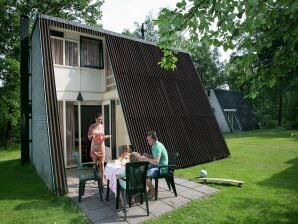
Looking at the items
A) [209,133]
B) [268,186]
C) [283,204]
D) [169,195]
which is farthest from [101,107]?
[283,204]

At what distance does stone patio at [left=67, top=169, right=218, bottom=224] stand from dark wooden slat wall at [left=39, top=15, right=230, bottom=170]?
235 cm

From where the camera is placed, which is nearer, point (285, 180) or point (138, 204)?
point (138, 204)

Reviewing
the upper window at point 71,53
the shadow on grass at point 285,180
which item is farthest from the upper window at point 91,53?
the shadow on grass at point 285,180

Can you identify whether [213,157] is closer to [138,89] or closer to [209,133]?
[209,133]

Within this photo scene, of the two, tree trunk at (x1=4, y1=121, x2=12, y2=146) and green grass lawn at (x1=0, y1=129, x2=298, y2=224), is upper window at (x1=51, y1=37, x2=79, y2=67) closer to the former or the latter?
green grass lawn at (x1=0, y1=129, x2=298, y2=224)

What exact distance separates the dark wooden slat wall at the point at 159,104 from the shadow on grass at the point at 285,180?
298 centimetres

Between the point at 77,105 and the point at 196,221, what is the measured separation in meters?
7.17

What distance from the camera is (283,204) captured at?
620 cm

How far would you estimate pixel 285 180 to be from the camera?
27.3 ft

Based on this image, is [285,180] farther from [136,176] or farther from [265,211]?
[136,176]

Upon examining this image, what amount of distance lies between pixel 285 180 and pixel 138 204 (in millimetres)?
4724

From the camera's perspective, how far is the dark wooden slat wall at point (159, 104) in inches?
401

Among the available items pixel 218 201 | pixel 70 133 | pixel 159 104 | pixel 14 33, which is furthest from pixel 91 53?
pixel 14 33

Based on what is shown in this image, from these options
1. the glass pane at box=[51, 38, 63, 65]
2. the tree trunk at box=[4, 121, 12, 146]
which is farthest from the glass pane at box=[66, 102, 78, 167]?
the tree trunk at box=[4, 121, 12, 146]
